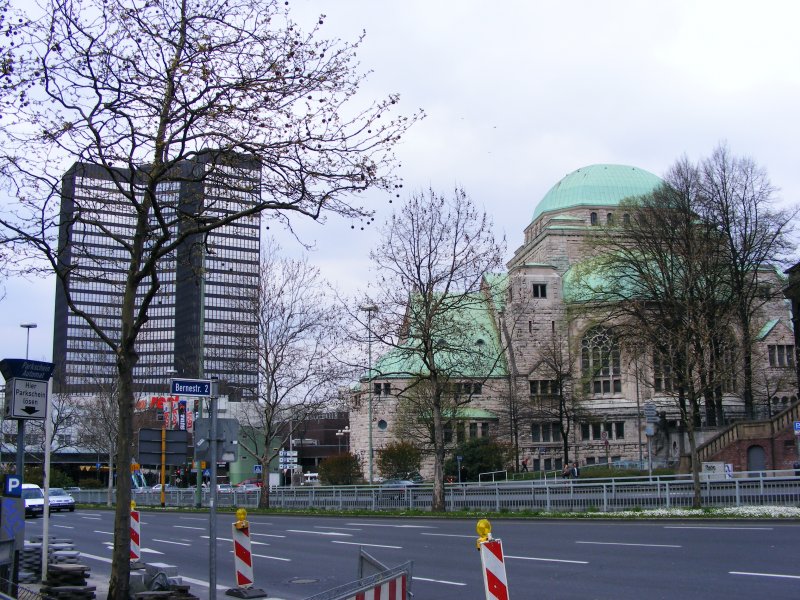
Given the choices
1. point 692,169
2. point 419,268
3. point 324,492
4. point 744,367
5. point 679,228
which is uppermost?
point 692,169

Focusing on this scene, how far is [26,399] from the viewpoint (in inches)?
466

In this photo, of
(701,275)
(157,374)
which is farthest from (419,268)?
(157,374)

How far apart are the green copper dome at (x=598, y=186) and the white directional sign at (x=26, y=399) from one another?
76.2 m

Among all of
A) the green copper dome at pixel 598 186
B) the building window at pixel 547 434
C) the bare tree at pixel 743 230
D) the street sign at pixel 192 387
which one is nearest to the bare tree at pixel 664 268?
the bare tree at pixel 743 230

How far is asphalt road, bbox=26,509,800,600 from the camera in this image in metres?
12.2

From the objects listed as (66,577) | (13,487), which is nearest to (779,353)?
(66,577)

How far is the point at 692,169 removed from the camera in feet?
145

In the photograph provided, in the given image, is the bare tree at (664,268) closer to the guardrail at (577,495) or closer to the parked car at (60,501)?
the guardrail at (577,495)

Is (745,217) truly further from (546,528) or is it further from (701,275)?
(546,528)

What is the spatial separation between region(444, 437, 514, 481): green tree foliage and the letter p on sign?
158 feet

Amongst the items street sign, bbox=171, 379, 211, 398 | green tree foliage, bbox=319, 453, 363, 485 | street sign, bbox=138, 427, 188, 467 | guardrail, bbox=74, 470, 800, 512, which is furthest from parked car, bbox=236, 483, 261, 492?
street sign, bbox=171, 379, 211, 398

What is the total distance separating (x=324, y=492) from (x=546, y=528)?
20531 mm

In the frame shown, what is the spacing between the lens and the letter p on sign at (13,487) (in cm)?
1166

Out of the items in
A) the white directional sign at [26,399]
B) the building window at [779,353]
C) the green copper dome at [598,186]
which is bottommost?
the white directional sign at [26,399]
